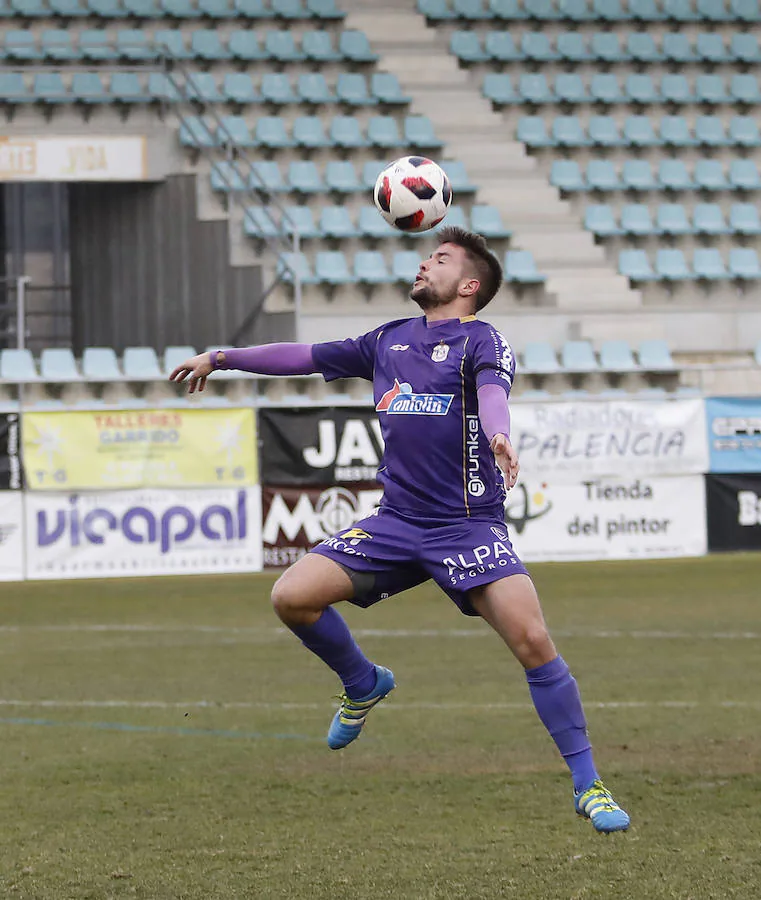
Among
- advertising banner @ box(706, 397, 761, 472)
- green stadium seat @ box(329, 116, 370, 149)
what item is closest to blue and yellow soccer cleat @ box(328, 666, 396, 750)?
advertising banner @ box(706, 397, 761, 472)

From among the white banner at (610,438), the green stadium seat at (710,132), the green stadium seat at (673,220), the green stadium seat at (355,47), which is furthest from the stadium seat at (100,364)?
the green stadium seat at (710,132)

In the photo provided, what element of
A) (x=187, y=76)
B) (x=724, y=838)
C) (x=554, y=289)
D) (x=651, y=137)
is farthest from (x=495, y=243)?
(x=724, y=838)

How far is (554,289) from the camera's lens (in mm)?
21828

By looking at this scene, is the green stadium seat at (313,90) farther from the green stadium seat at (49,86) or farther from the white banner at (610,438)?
the white banner at (610,438)

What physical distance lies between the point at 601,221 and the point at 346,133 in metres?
4.05

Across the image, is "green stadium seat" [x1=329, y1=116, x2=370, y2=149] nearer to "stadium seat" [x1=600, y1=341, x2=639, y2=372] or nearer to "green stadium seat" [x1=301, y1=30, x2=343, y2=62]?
"green stadium seat" [x1=301, y1=30, x2=343, y2=62]

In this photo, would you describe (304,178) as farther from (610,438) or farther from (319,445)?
(610,438)

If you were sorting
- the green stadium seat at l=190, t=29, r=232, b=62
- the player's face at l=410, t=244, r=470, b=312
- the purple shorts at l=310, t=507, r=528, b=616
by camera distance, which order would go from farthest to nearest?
the green stadium seat at l=190, t=29, r=232, b=62
the player's face at l=410, t=244, r=470, b=312
the purple shorts at l=310, t=507, r=528, b=616

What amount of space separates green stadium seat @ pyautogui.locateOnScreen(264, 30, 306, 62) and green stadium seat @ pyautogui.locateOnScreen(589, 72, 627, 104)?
4665 millimetres

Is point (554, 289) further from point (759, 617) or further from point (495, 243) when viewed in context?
point (759, 617)

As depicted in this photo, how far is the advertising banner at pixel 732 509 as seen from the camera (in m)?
18.3

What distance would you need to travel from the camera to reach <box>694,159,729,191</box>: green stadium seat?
23531 mm

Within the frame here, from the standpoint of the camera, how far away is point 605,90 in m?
24.2

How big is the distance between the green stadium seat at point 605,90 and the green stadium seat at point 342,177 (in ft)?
15.2
